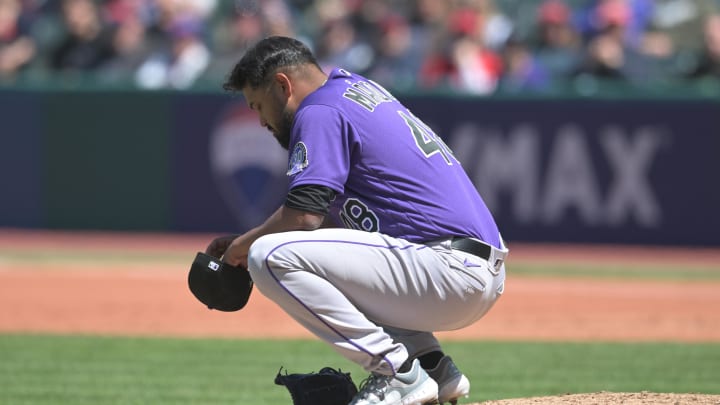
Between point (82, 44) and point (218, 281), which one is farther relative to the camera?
point (82, 44)

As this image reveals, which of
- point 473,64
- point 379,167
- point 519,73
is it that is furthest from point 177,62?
point 379,167

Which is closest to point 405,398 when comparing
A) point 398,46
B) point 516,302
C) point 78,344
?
point 78,344

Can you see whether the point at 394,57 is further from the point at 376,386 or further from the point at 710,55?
the point at 376,386

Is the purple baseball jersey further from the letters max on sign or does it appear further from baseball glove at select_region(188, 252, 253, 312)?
the letters max on sign

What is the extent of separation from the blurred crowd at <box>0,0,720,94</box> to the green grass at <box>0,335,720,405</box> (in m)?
6.20

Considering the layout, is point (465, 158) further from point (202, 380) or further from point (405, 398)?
point (405, 398)

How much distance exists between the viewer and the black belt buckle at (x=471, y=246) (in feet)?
15.6

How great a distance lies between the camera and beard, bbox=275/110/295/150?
4.85 metres

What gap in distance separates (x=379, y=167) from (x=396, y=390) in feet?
2.87

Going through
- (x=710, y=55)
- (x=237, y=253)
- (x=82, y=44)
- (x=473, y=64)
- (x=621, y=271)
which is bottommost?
(x=621, y=271)

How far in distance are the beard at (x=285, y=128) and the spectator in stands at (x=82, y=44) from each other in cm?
1162

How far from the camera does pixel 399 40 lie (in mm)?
14672

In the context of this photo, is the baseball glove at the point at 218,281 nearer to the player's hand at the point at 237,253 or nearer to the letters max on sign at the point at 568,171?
the player's hand at the point at 237,253

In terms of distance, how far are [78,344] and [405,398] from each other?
410cm
